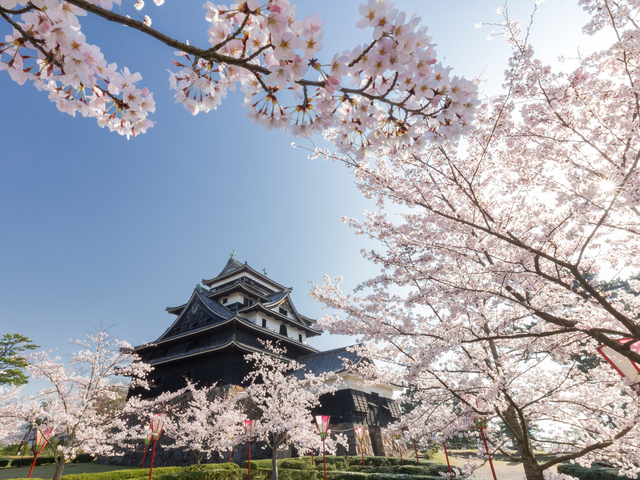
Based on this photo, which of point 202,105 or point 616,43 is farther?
point 616,43

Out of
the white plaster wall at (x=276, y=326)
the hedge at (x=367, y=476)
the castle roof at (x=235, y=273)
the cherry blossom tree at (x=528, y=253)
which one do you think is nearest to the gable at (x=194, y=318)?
the white plaster wall at (x=276, y=326)

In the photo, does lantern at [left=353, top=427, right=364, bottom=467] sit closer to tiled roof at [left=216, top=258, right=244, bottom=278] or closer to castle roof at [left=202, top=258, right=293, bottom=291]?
castle roof at [left=202, top=258, right=293, bottom=291]

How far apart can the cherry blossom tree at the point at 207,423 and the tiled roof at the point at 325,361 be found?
16.5 ft

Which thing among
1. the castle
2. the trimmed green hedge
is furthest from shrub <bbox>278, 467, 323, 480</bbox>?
the trimmed green hedge

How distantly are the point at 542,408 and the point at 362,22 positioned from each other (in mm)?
7016

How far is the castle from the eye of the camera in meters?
15.6

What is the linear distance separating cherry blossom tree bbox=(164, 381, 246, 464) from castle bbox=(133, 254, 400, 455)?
0.99m

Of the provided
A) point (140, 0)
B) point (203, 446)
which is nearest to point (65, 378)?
point (203, 446)

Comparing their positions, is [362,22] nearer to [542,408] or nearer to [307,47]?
[307,47]

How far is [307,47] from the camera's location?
1.54 metres

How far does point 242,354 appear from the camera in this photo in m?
16.3

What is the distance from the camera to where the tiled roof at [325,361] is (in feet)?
56.7

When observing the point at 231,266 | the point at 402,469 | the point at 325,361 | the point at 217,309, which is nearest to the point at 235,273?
the point at 231,266

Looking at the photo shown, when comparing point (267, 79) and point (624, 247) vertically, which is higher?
point (624, 247)
